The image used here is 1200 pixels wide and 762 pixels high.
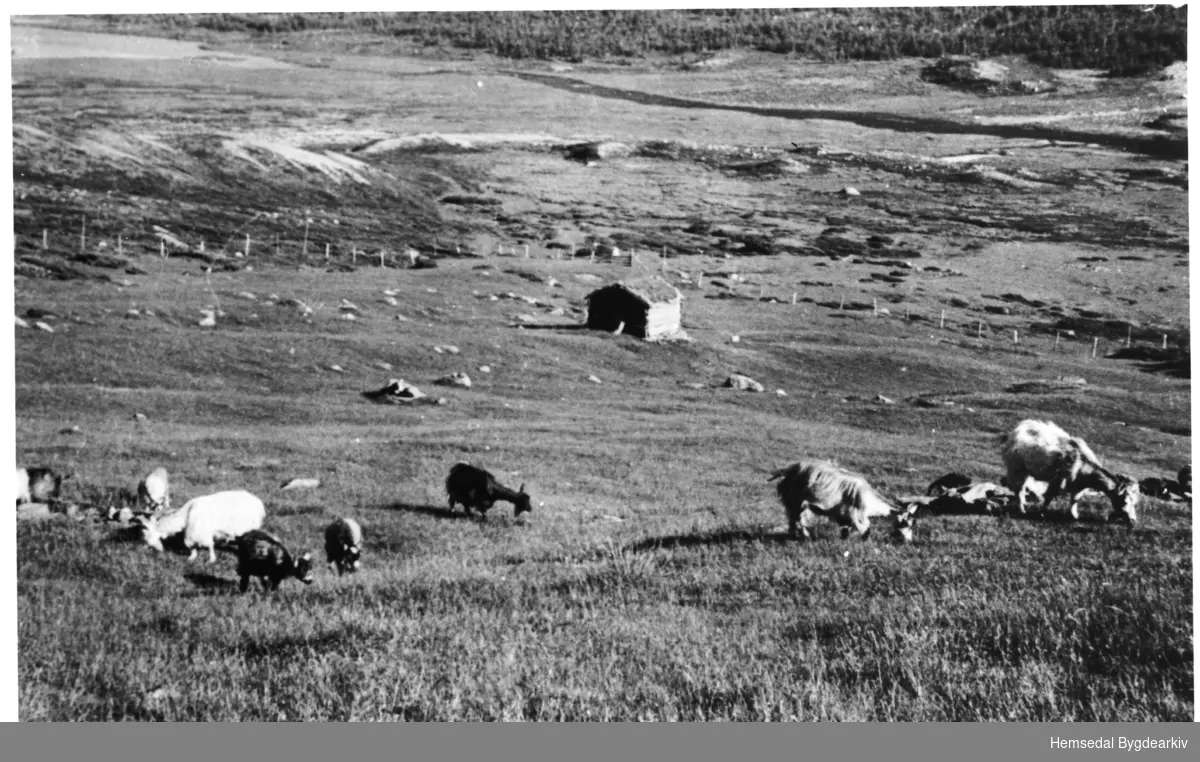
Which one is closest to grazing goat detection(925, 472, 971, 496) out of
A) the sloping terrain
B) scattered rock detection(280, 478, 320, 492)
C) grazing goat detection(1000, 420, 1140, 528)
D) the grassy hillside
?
the sloping terrain

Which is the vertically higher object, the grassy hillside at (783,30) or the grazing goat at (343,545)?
the grassy hillside at (783,30)

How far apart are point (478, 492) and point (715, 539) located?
2.95 m

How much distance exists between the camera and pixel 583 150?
16.0 metres

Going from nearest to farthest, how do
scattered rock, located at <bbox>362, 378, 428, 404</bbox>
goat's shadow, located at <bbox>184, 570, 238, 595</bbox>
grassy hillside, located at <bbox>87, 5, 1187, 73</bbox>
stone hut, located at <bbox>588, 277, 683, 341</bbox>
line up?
goat's shadow, located at <bbox>184, 570, 238, 595</bbox> → grassy hillside, located at <bbox>87, 5, 1187, 73</bbox> → scattered rock, located at <bbox>362, 378, 428, 404</bbox> → stone hut, located at <bbox>588, 277, 683, 341</bbox>

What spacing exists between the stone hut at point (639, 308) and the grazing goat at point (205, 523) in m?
5.07

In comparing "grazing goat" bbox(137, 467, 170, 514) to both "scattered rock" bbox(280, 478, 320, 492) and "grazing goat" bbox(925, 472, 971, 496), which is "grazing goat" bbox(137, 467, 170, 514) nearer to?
"scattered rock" bbox(280, 478, 320, 492)

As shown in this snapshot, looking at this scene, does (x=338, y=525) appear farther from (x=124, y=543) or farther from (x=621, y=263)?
(x=621, y=263)

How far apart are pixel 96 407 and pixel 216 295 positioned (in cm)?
207

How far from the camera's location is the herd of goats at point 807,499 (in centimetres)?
1447

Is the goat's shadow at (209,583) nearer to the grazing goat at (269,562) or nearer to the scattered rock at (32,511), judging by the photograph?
the grazing goat at (269,562)

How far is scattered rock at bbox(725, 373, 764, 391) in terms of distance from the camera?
52.4 ft

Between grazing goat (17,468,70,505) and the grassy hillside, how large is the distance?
5.82 m

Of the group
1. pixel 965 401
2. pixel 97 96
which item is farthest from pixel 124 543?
pixel 965 401

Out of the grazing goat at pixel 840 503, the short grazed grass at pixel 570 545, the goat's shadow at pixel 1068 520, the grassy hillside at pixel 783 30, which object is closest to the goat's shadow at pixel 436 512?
the short grazed grass at pixel 570 545
